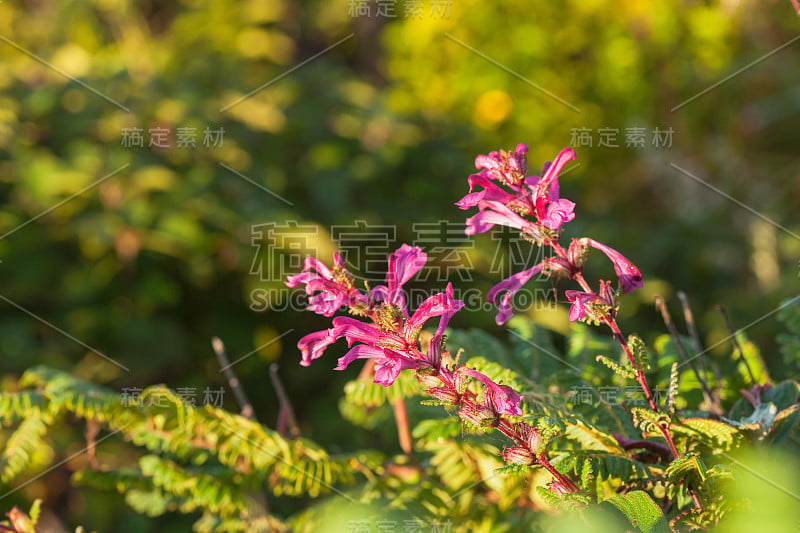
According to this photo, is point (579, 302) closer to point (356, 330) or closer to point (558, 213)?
point (558, 213)

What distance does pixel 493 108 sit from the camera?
361cm

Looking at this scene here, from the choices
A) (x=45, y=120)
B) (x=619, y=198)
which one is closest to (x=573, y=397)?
(x=45, y=120)

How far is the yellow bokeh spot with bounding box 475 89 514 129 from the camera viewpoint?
3.60 metres

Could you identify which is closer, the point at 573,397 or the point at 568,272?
the point at 568,272

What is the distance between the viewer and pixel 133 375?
2322mm

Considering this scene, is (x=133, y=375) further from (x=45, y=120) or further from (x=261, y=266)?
(x=45, y=120)

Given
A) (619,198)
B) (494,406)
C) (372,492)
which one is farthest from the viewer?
(619,198)

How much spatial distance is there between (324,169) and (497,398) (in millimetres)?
2231

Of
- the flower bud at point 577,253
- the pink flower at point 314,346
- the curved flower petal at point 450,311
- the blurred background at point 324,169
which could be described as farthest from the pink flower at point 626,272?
the blurred background at point 324,169

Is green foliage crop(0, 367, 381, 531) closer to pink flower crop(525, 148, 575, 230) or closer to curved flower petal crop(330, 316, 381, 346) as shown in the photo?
curved flower petal crop(330, 316, 381, 346)

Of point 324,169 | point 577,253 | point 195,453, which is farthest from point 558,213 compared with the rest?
point 324,169

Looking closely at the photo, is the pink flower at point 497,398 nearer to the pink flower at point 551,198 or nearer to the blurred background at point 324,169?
the pink flower at point 551,198

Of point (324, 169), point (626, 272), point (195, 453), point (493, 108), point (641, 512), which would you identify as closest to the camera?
point (641, 512)

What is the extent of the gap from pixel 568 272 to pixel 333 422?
1625 millimetres
